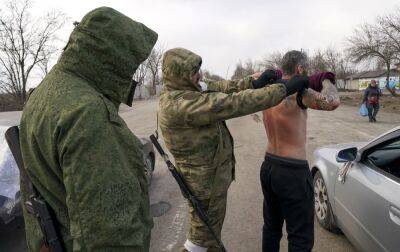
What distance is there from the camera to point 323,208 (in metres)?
4.52

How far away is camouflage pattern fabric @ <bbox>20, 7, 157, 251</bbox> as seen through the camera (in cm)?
139

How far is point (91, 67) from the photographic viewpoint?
5.24 feet

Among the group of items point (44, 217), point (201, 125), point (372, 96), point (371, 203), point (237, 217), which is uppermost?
point (201, 125)

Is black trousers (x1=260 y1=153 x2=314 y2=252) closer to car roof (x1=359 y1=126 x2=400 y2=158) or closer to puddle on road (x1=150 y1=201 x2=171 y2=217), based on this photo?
car roof (x1=359 y1=126 x2=400 y2=158)

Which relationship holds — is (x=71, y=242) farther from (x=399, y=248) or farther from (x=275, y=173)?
(x=399, y=248)

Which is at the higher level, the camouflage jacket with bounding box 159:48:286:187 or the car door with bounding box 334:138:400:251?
the camouflage jacket with bounding box 159:48:286:187

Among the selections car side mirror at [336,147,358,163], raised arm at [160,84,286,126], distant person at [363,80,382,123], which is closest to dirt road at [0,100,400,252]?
car side mirror at [336,147,358,163]

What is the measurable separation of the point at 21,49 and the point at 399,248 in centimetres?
3416

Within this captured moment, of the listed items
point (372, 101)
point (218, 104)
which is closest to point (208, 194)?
point (218, 104)

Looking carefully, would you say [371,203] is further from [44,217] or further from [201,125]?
[44,217]

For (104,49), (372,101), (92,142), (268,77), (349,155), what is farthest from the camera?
(372,101)

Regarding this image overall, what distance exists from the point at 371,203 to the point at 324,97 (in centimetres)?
99

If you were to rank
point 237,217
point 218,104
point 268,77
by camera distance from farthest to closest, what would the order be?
point 237,217
point 268,77
point 218,104

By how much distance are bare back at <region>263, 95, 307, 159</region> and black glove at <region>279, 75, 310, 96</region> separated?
27cm
